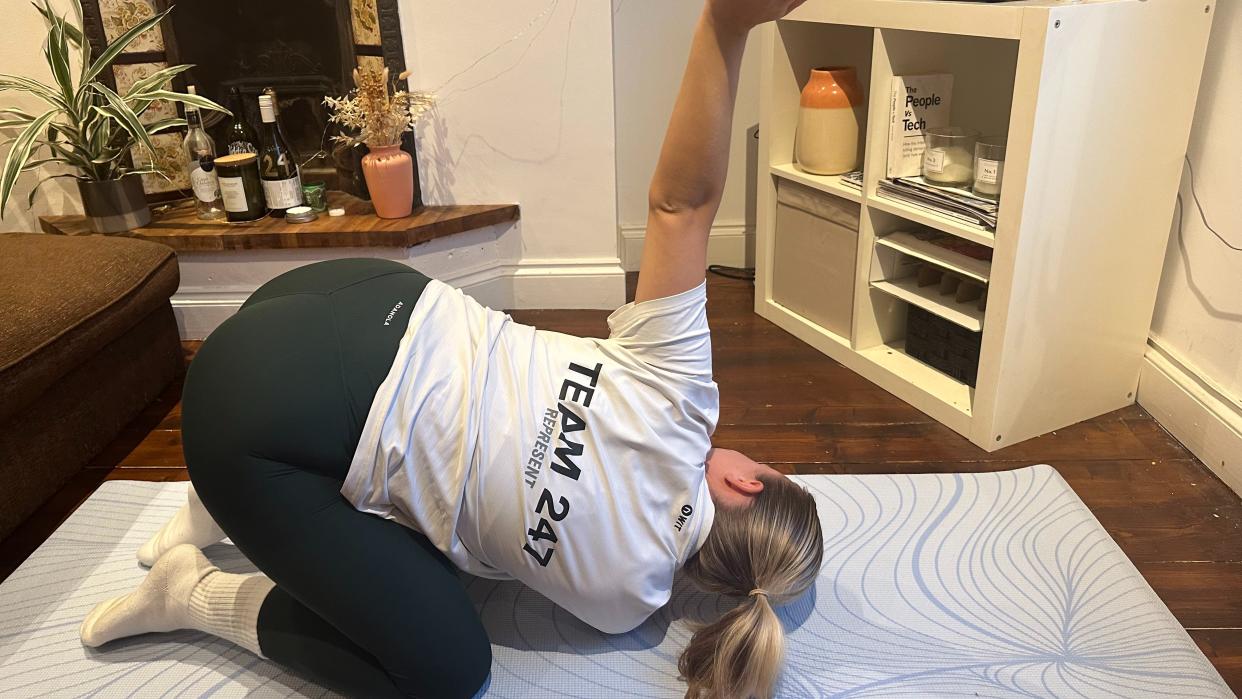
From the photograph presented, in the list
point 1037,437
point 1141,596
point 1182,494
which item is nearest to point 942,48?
point 1037,437

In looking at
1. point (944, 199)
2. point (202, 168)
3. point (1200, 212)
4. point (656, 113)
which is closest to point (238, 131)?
point (202, 168)

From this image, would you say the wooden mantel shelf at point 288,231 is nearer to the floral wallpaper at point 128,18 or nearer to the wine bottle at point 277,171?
the wine bottle at point 277,171

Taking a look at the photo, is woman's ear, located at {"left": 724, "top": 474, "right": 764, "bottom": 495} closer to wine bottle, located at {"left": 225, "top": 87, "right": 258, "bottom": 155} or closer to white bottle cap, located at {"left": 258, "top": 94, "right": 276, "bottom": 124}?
white bottle cap, located at {"left": 258, "top": 94, "right": 276, "bottom": 124}

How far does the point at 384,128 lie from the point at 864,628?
1.73 metres

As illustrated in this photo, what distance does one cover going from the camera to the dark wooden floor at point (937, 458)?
1578mm

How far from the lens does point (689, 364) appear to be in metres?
1.23

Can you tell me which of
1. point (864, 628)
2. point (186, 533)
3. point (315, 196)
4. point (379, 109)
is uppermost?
point (379, 109)

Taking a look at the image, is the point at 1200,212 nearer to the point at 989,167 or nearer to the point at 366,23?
the point at 989,167

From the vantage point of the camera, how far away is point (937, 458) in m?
1.95

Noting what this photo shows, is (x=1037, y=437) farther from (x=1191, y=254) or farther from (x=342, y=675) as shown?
(x=342, y=675)

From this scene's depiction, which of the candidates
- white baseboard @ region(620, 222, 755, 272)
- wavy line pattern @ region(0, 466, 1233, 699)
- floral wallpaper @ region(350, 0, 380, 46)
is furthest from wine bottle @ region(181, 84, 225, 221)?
white baseboard @ region(620, 222, 755, 272)

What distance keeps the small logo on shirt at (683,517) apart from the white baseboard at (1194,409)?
1.21 metres

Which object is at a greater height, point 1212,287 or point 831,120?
point 831,120

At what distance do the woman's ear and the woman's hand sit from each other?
0.63m
